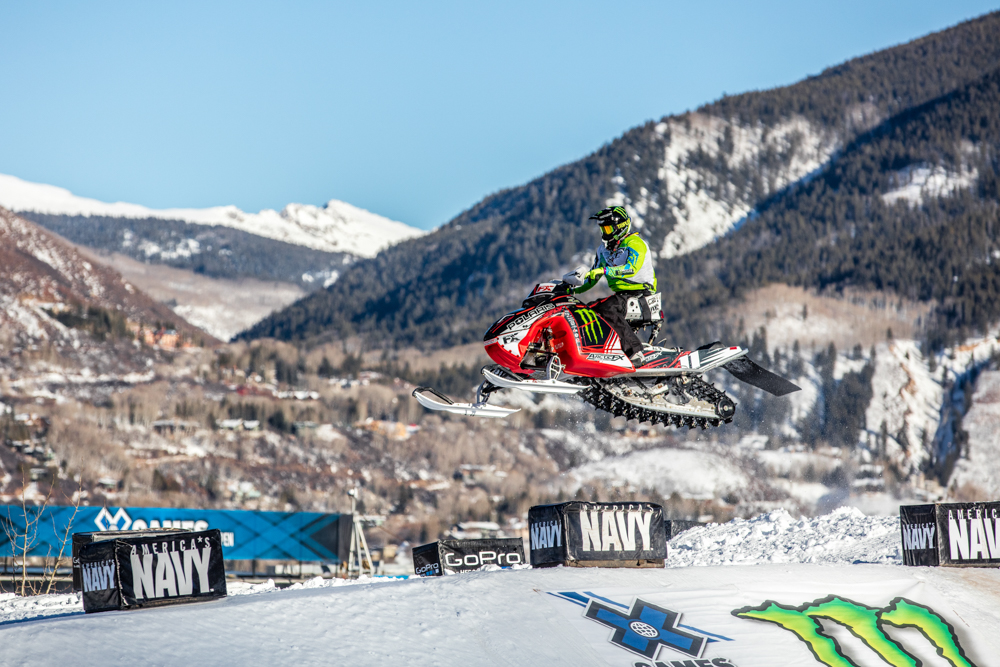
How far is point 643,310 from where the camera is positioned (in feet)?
60.0

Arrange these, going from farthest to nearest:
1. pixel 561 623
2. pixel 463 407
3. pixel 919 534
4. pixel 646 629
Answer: pixel 919 534
pixel 463 407
pixel 646 629
pixel 561 623

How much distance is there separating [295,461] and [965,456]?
282ft

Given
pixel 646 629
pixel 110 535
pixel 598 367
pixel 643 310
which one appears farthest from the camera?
pixel 643 310

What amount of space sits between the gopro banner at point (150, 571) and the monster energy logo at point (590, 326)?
6.86 meters

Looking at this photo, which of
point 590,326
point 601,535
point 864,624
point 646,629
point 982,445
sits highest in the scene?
point 590,326

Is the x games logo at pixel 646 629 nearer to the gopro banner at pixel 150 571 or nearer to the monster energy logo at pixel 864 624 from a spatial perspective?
the monster energy logo at pixel 864 624

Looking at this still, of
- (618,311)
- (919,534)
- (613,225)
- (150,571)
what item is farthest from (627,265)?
(150,571)

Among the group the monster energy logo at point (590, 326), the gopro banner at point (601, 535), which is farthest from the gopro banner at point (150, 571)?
the monster energy logo at point (590, 326)

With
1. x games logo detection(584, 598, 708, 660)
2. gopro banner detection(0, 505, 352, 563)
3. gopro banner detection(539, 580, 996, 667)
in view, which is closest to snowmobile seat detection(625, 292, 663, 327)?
gopro banner detection(539, 580, 996, 667)

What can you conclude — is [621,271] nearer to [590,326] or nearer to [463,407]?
[590,326]

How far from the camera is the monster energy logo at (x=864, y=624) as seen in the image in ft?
47.6

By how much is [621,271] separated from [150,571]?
351 inches

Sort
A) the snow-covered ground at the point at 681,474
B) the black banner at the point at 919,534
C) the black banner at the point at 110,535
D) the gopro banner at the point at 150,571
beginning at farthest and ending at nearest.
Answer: the snow-covered ground at the point at 681,474, the black banner at the point at 919,534, the black banner at the point at 110,535, the gopro banner at the point at 150,571

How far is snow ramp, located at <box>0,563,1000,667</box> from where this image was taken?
12680mm
